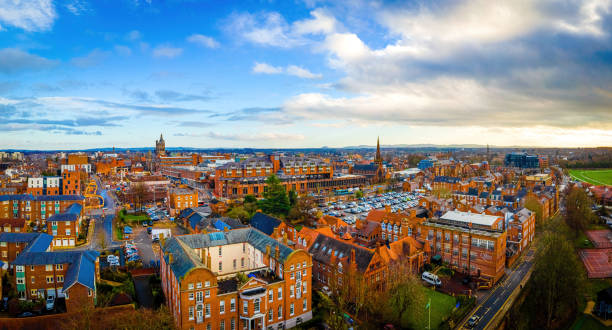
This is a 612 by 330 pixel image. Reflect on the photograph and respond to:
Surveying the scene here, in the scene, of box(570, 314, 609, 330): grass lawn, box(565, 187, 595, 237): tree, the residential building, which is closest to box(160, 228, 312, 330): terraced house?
the residential building

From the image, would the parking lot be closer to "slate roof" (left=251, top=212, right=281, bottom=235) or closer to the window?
"slate roof" (left=251, top=212, right=281, bottom=235)

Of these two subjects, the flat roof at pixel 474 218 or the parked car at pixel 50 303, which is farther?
the flat roof at pixel 474 218

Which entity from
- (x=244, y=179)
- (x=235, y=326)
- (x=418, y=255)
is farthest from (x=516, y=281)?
(x=244, y=179)

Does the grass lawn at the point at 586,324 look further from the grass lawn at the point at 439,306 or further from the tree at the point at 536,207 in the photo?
the tree at the point at 536,207

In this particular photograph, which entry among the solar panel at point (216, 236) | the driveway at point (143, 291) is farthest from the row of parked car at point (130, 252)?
the solar panel at point (216, 236)

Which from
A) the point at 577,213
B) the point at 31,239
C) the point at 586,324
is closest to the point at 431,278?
the point at 586,324
